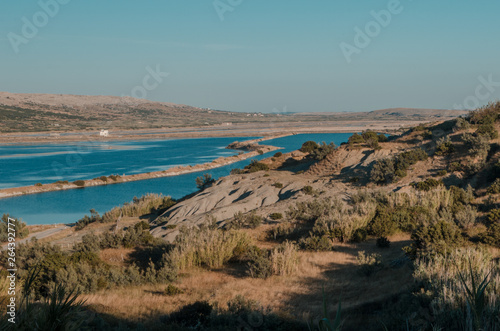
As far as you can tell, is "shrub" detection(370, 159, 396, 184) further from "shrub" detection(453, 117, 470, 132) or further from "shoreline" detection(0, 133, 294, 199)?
"shoreline" detection(0, 133, 294, 199)

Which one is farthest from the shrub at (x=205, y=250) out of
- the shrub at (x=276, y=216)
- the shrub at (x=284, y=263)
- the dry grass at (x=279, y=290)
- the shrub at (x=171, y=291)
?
the shrub at (x=276, y=216)

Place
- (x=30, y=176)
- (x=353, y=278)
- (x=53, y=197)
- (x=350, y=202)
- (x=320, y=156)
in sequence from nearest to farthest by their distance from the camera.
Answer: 1. (x=353, y=278)
2. (x=350, y=202)
3. (x=320, y=156)
4. (x=53, y=197)
5. (x=30, y=176)

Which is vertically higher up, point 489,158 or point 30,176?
point 489,158

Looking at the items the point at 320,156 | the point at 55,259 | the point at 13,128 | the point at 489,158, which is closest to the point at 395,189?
the point at 489,158

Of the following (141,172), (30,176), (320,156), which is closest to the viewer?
(320,156)

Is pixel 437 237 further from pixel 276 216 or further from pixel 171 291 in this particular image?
pixel 276 216

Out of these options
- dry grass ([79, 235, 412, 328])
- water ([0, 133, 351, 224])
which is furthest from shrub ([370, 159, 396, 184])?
water ([0, 133, 351, 224])

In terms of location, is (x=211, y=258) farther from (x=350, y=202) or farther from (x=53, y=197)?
(x=53, y=197)

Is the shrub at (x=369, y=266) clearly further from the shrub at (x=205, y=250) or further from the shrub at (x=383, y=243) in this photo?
the shrub at (x=205, y=250)
